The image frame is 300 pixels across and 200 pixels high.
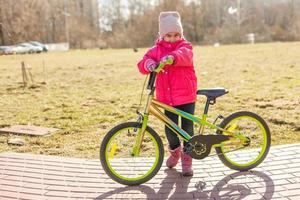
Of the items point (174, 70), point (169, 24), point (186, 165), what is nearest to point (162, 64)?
point (174, 70)

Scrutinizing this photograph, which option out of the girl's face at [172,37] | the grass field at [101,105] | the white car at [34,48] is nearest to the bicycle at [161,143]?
the girl's face at [172,37]

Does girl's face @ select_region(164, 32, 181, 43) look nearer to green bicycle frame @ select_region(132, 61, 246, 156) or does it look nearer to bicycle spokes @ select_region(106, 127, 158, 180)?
green bicycle frame @ select_region(132, 61, 246, 156)

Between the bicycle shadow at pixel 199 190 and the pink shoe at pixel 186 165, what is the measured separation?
2.5 inches

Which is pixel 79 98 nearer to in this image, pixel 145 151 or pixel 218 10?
pixel 145 151

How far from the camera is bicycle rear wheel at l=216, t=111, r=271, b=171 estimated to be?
14.7ft

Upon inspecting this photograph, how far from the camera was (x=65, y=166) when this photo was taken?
4.88 m

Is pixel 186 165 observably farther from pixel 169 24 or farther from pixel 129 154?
pixel 169 24

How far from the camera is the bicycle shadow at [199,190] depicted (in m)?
3.96

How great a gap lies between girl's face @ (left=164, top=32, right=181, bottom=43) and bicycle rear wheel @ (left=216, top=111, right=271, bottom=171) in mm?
994

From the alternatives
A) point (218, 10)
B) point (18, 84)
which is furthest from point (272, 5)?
point (18, 84)

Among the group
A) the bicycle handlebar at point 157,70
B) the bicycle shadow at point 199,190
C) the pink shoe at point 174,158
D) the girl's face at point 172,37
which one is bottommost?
the bicycle shadow at point 199,190

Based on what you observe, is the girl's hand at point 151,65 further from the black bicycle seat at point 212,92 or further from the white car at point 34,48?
the white car at point 34,48

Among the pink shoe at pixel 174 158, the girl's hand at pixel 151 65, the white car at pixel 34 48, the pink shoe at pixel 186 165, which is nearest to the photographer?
A: the girl's hand at pixel 151 65

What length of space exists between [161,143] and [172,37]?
1093 millimetres
